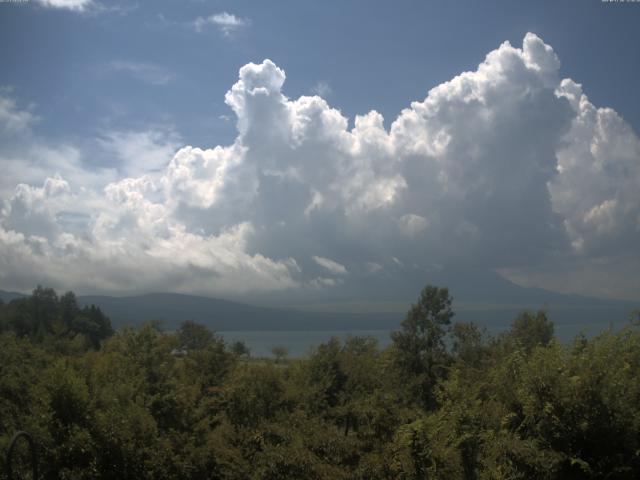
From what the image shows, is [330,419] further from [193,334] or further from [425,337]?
[193,334]

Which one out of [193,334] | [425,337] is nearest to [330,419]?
[425,337]

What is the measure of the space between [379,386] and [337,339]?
6173 millimetres

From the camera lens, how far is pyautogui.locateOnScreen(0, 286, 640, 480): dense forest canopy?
1305 centimetres

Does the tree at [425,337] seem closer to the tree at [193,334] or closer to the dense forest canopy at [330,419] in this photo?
the dense forest canopy at [330,419]

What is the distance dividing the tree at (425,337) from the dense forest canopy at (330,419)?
2989 mm

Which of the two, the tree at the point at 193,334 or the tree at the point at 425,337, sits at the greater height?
the tree at the point at 425,337

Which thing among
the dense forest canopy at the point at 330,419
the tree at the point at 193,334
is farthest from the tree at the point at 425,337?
the tree at the point at 193,334

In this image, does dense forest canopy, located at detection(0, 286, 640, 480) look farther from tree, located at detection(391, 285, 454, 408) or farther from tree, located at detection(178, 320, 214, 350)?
tree, located at detection(178, 320, 214, 350)

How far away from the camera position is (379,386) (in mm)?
31391

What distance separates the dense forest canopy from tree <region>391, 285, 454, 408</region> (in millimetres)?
2989

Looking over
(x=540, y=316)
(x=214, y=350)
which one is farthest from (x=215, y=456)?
(x=540, y=316)

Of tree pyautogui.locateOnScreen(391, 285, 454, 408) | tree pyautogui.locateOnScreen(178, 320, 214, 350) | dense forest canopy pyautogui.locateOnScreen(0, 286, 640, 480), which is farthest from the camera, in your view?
tree pyautogui.locateOnScreen(178, 320, 214, 350)

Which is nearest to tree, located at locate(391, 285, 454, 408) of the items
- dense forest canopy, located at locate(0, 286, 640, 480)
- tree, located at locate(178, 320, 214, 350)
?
dense forest canopy, located at locate(0, 286, 640, 480)

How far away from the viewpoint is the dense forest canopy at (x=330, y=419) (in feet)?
42.8
